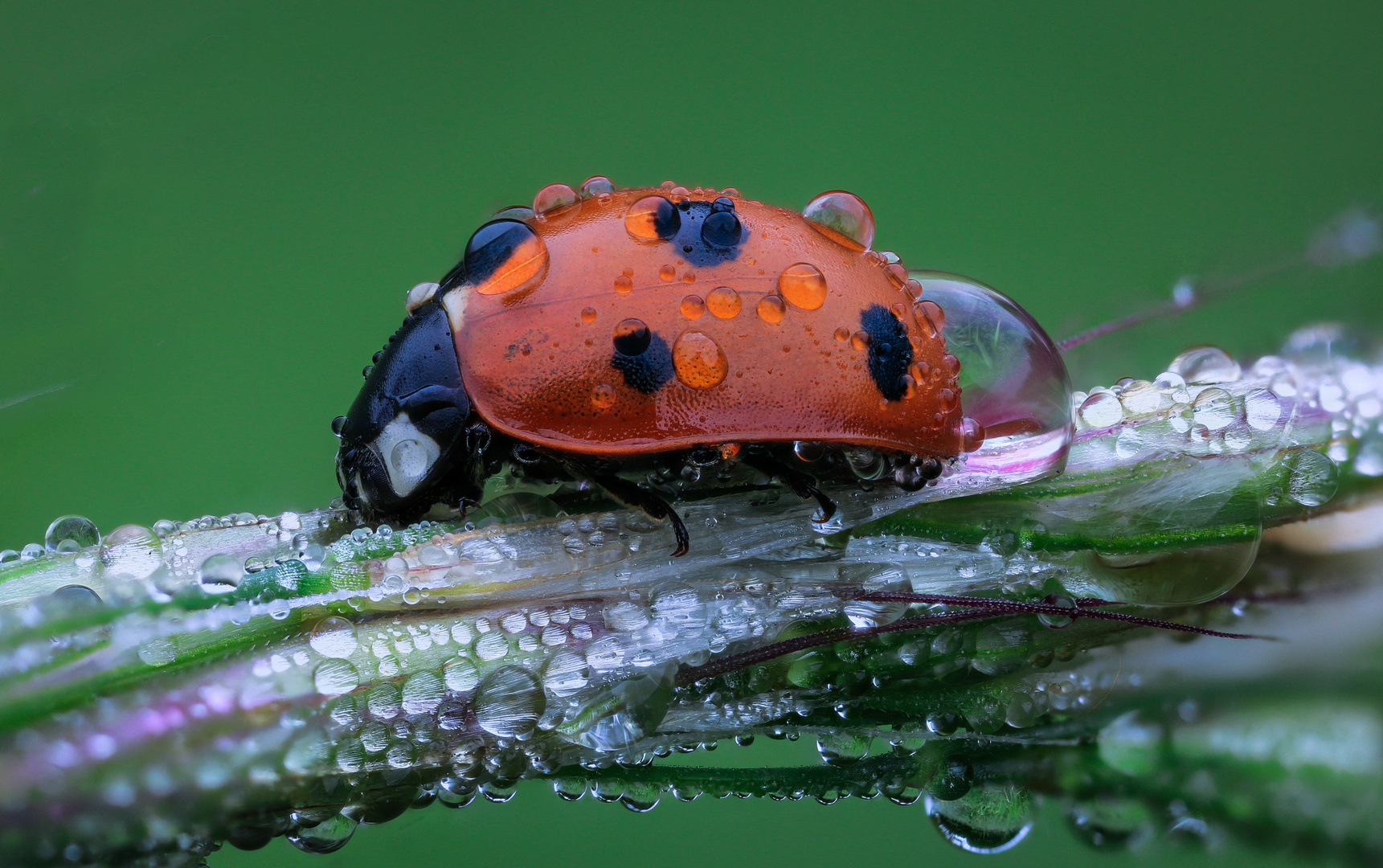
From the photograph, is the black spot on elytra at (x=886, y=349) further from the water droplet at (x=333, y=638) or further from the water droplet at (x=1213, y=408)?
the water droplet at (x=333, y=638)

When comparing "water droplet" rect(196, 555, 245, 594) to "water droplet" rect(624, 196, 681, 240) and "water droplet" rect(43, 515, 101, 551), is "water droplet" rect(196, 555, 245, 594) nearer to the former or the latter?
"water droplet" rect(43, 515, 101, 551)

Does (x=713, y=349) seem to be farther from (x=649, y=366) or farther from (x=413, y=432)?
(x=413, y=432)

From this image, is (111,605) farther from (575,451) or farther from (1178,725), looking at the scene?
(1178,725)

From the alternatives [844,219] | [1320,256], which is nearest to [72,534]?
[844,219]

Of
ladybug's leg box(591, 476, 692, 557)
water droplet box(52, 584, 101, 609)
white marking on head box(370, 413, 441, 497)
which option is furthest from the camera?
white marking on head box(370, 413, 441, 497)

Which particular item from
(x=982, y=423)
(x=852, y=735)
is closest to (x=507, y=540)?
(x=852, y=735)

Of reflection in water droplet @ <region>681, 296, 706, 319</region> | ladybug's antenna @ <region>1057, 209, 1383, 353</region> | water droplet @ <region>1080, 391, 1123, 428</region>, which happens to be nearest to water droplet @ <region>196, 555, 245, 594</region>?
reflection in water droplet @ <region>681, 296, 706, 319</region>
